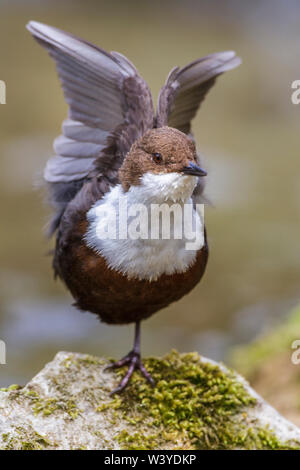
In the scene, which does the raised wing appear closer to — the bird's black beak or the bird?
the bird

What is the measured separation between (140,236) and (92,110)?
95 cm

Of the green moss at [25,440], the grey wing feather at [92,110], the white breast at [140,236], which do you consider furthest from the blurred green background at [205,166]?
the green moss at [25,440]

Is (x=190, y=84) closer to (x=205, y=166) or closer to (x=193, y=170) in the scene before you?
(x=205, y=166)

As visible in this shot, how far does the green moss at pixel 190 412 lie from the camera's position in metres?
3.37

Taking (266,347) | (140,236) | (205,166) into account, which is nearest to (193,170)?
(140,236)

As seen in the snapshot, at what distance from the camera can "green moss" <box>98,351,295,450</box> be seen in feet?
11.0

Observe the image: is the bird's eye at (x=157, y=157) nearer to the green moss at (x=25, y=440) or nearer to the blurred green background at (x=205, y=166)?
the blurred green background at (x=205, y=166)

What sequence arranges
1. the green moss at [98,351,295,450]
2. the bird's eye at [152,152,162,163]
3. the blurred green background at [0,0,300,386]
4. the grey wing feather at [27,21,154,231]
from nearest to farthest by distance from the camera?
the bird's eye at [152,152,162,163] → the green moss at [98,351,295,450] → the grey wing feather at [27,21,154,231] → the blurred green background at [0,0,300,386]

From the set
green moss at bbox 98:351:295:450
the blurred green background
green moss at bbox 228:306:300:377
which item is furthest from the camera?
the blurred green background

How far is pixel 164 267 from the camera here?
334 cm

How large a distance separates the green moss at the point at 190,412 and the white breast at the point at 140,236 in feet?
2.21

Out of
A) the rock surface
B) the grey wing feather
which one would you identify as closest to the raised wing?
the grey wing feather

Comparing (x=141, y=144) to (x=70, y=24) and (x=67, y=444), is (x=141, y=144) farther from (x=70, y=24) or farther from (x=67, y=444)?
(x=70, y=24)

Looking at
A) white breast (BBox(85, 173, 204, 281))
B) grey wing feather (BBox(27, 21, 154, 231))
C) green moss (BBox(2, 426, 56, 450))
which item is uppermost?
grey wing feather (BBox(27, 21, 154, 231))
